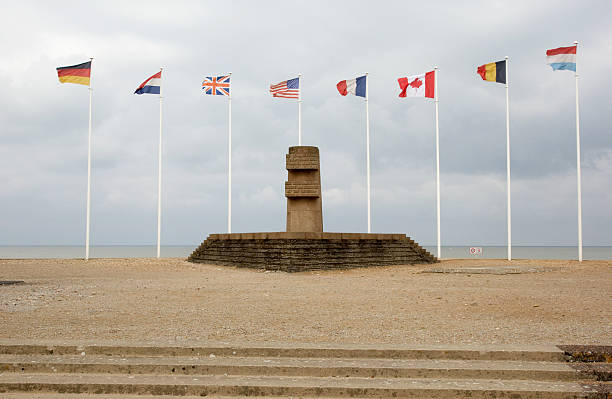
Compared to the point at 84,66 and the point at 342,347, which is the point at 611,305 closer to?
the point at 342,347

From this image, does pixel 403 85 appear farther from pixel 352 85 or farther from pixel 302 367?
pixel 302 367

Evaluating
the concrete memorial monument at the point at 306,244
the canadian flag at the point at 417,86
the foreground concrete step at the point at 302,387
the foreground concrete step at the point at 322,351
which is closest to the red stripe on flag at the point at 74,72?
the concrete memorial monument at the point at 306,244

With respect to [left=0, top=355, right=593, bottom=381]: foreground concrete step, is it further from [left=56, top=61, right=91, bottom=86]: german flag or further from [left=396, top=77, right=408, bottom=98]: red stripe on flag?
[left=56, top=61, right=91, bottom=86]: german flag

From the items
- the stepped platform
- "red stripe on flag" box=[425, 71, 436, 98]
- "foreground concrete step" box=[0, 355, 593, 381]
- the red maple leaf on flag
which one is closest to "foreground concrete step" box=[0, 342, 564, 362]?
the stepped platform

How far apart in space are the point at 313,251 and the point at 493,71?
43.4ft

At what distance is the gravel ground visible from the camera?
788cm

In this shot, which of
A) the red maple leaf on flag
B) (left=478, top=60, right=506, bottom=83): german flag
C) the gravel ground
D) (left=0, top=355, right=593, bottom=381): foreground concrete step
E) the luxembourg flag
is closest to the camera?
(left=0, top=355, right=593, bottom=381): foreground concrete step

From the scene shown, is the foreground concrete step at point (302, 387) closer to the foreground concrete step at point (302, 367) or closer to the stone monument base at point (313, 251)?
the foreground concrete step at point (302, 367)

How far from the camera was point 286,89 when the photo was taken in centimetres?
2692

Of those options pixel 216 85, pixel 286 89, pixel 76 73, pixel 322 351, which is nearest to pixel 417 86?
pixel 286 89

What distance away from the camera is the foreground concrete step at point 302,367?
244 inches

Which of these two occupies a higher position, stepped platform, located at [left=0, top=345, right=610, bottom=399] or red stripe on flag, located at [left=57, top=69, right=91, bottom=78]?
red stripe on flag, located at [left=57, top=69, right=91, bottom=78]

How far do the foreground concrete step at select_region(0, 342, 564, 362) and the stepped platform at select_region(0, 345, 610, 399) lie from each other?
12 mm

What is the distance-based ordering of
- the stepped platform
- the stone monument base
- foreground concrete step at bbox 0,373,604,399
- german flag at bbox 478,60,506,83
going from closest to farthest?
foreground concrete step at bbox 0,373,604,399 → the stepped platform → the stone monument base → german flag at bbox 478,60,506,83
